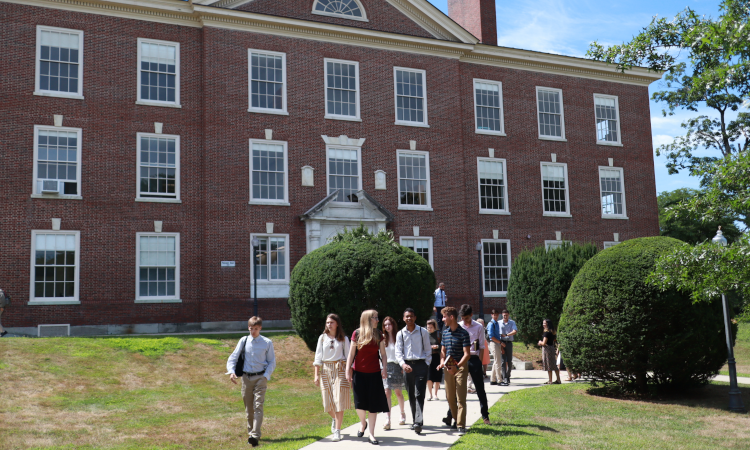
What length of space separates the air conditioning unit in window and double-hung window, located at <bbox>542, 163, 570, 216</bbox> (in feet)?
64.8

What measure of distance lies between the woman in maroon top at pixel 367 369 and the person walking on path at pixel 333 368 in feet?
0.63

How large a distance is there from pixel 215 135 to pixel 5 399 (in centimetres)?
1334

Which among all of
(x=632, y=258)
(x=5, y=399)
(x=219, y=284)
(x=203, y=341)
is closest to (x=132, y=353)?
(x=203, y=341)

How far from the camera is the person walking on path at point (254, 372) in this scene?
10078 millimetres

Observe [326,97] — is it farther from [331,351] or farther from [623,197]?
[331,351]

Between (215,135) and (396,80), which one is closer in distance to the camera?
(215,135)

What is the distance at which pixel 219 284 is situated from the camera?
78.0 ft

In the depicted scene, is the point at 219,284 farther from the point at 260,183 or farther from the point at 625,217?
the point at 625,217

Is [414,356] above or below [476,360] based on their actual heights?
above

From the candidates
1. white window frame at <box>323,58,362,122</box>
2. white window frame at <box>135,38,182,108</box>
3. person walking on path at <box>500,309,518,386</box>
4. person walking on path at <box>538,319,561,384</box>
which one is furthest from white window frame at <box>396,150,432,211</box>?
person walking on path at <box>538,319,561,384</box>

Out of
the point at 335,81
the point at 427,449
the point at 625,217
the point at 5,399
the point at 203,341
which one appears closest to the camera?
the point at 427,449

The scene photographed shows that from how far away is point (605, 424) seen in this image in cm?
1159

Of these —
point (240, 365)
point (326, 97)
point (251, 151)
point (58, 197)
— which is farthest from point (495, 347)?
Answer: point (58, 197)

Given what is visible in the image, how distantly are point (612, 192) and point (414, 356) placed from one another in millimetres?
24385
